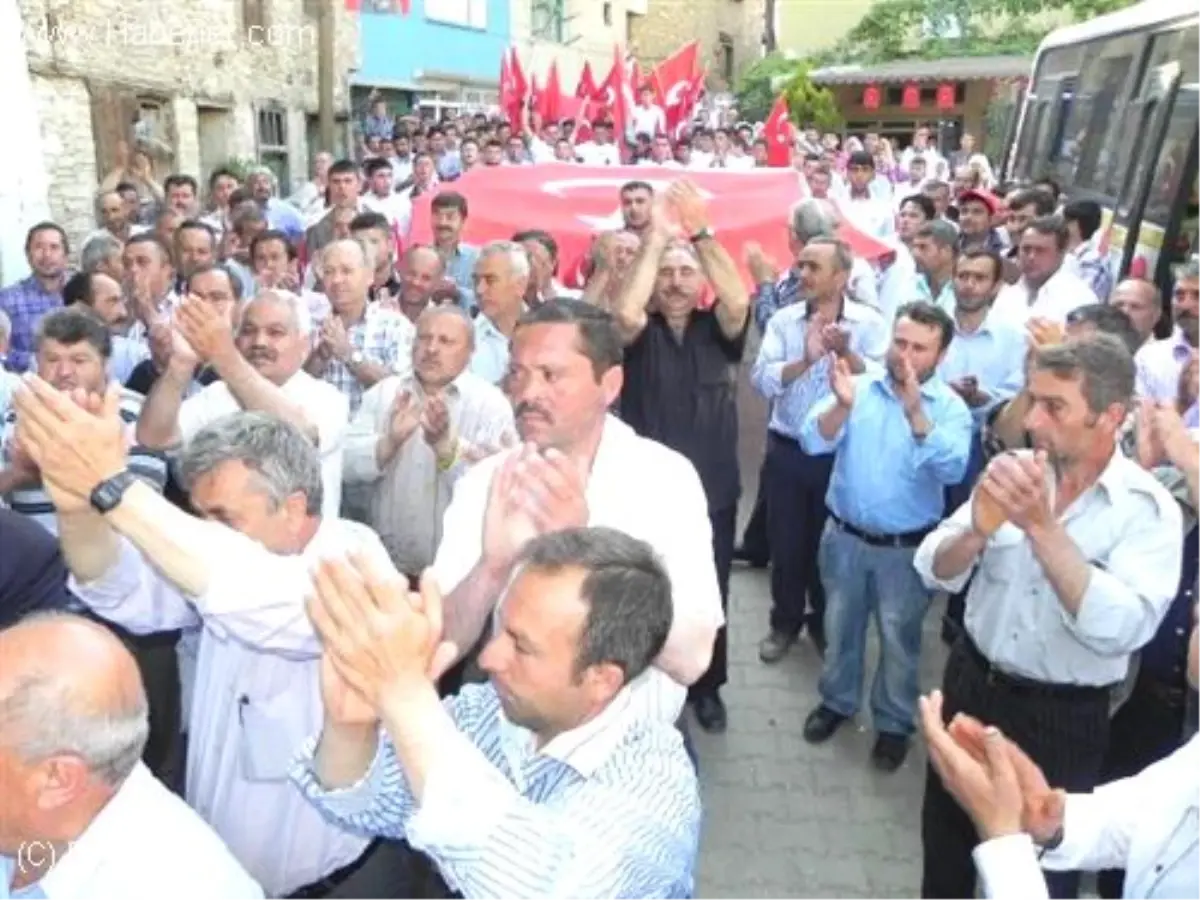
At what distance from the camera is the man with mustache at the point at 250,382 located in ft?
11.4

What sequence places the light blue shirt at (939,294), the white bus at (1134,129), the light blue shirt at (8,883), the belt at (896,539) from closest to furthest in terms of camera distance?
the light blue shirt at (8,883), the belt at (896,539), the light blue shirt at (939,294), the white bus at (1134,129)

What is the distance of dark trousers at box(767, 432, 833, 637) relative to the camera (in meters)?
5.35


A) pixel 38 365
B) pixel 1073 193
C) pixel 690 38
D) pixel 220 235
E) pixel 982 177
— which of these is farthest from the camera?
pixel 690 38

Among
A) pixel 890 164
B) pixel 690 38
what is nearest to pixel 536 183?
pixel 890 164

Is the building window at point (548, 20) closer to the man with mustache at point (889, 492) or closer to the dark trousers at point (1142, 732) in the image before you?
the man with mustache at point (889, 492)

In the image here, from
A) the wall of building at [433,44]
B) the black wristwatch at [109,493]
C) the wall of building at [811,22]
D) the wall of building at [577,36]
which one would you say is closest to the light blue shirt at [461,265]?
the black wristwatch at [109,493]

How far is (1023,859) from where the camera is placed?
2.06 meters

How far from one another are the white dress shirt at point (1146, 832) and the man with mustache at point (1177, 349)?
9.23 ft

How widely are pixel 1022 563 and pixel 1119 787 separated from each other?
Answer: 0.95 metres

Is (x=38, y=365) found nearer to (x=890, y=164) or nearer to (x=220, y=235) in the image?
(x=220, y=235)

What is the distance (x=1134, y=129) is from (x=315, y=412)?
23.5 feet

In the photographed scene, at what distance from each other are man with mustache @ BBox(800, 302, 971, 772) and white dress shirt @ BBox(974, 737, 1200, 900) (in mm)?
2165

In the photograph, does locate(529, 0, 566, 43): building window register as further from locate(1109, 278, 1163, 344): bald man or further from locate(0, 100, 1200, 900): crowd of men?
locate(1109, 278, 1163, 344): bald man

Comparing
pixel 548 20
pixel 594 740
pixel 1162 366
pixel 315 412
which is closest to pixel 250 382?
pixel 315 412
